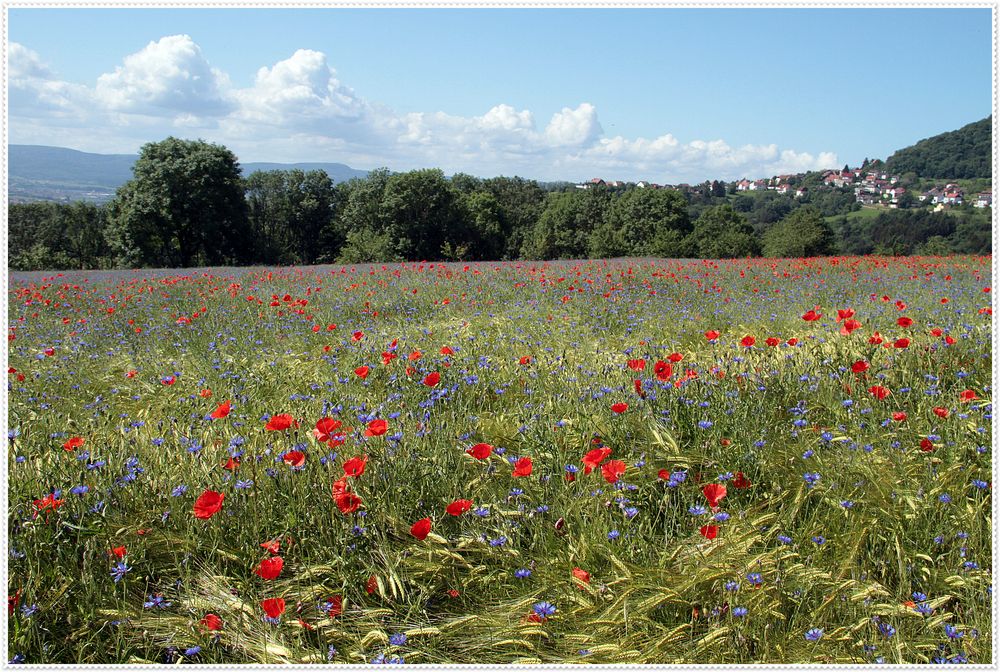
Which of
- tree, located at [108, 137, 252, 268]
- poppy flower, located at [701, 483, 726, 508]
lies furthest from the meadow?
tree, located at [108, 137, 252, 268]

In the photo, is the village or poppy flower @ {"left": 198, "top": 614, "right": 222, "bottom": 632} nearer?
poppy flower @ {"left": 198, "top": 614, "right": 222, "bottom": 632}

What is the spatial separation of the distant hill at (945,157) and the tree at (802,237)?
786 cm

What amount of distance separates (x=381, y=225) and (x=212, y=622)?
4376cm

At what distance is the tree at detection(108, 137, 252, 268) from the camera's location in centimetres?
3106

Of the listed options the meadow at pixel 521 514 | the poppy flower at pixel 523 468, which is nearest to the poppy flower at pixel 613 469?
the meadow at pixel 521 514

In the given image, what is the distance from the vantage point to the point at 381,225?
4403cm

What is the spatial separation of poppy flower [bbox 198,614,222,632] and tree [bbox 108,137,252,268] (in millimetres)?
33910

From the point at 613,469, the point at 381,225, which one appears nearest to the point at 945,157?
the point at 381,225

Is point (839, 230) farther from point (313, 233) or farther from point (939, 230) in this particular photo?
point (313, 233)

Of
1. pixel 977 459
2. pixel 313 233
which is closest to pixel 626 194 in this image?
pixel 313 233

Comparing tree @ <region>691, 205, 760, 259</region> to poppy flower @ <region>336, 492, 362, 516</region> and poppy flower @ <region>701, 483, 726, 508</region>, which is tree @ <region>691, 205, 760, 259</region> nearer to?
poppy flower @ <region>701, 483, 726, 508</region>

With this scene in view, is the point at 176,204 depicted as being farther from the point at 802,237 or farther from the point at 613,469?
the point at 802,237

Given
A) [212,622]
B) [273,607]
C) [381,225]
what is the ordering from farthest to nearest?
[381,225]
[212,622]
[273,607]

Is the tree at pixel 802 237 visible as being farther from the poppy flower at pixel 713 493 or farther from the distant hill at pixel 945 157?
the poppy flower at pixel 713 493
